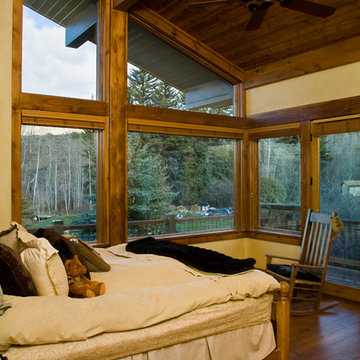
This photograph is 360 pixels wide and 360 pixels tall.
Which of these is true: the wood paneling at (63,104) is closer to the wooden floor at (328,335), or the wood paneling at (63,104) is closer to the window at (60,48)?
the window at (60,48)

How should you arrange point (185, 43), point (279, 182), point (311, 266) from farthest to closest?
point (279, 182) → point (185, 43) → point (311, 266)

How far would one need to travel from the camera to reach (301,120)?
16.2 ft

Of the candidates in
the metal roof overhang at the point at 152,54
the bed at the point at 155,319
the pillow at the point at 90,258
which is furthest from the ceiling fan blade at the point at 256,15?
the pillow at the point at 90,258

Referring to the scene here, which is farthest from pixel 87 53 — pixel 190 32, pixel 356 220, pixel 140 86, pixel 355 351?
pixel 355 351

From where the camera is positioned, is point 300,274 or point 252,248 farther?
point 252,248

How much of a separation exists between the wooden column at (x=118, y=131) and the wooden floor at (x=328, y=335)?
2.18 m

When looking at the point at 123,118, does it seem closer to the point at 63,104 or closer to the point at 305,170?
the point at 63,104

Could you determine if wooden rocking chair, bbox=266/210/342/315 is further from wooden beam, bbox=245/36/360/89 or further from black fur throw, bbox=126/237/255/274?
wooden beam, bbox=245/36/360/89

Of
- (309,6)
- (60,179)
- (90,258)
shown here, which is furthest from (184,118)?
(90,258)

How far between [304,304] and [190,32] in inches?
148

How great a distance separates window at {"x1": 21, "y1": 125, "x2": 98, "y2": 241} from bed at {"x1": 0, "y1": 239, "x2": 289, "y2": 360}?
1436mm

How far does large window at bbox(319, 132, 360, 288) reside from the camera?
4383mm

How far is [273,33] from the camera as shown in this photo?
4.80 m

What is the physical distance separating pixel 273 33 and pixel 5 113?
334 cm
